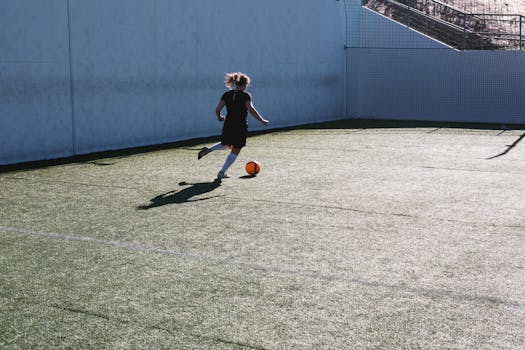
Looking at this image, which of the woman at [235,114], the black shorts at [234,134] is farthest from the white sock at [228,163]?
the black shorts at [234,134]

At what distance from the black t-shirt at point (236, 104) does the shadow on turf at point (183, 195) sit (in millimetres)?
974

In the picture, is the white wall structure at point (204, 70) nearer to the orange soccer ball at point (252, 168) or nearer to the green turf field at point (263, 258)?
the green turf field at point (263, 258)

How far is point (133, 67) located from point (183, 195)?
611cm

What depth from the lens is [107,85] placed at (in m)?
14.3

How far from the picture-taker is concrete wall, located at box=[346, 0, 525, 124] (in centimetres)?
2277

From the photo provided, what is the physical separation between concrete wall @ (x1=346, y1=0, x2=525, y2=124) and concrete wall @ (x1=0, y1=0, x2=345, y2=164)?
332cm

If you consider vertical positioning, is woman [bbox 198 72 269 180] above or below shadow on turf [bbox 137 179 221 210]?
above

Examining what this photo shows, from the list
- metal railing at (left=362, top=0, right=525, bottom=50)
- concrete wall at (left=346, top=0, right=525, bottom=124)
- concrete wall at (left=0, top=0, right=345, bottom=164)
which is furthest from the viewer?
metal railing at (left=362, top=0, right=525, bottom=50)

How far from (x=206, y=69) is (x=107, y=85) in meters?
3.29

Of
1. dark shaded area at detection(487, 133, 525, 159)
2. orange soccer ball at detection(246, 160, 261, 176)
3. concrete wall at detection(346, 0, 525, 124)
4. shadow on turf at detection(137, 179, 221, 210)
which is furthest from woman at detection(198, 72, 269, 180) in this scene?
concrete wall at detection(346, 0, 525, 124)

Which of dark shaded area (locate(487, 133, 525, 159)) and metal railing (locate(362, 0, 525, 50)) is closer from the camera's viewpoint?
dark shaded area (locate(487, 133, 525, 159))

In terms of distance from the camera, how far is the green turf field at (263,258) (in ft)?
15.0

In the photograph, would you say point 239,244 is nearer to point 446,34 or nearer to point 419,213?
point 419,213

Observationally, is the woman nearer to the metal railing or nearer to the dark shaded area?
the dark shaded area
